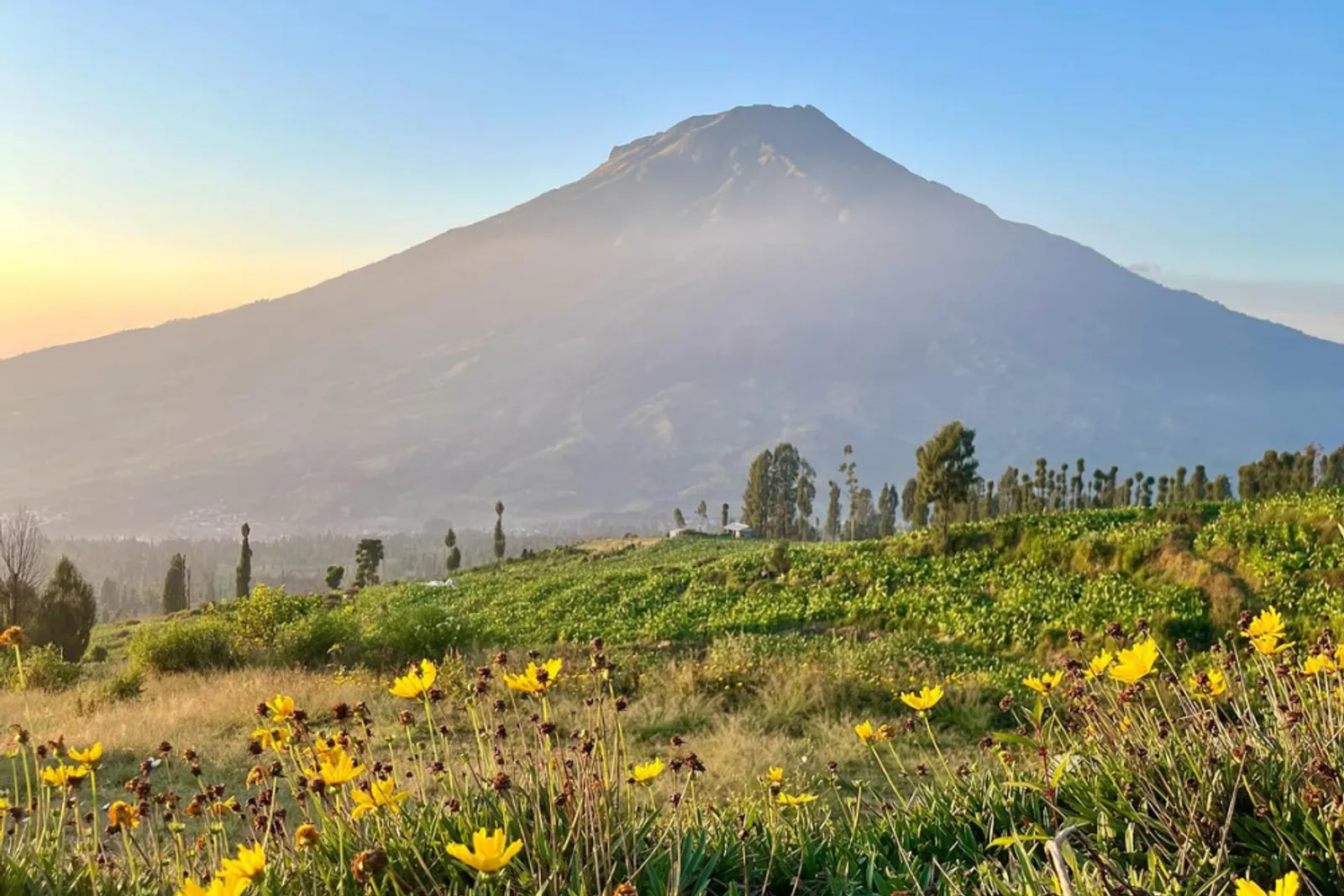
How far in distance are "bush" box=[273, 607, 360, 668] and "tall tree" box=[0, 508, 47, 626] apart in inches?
479

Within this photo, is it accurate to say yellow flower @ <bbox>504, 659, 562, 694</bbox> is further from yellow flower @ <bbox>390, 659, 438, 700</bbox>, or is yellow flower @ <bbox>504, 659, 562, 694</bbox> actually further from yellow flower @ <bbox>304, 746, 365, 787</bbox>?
yellow flower @ <bbox>304, 746, 365, 787</bbox>

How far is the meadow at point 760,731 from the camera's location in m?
2.54

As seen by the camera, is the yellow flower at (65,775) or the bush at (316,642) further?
the bush at (316,642)

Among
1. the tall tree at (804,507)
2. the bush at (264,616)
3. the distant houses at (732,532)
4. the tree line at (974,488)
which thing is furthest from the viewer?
the tall tree at (804,507)

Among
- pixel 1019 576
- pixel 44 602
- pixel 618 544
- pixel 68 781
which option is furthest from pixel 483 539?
pixel 68 781

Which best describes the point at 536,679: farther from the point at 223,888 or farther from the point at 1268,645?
the point at 1268,645

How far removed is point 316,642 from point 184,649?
90.8 inches

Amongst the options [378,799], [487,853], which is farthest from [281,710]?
[487,853]

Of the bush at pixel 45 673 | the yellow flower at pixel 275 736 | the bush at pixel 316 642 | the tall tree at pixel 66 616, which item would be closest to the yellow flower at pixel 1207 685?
the yellow flower at pixel 275 736

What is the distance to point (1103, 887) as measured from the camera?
1.92m

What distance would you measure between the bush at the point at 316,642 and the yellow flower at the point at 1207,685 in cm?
1406

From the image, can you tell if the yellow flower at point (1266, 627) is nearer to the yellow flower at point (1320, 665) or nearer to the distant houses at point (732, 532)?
the yellow flower at point (1320, 665)

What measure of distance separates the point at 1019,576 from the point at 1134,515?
3483 millimetres

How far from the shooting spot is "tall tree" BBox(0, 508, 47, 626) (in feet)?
81.0
